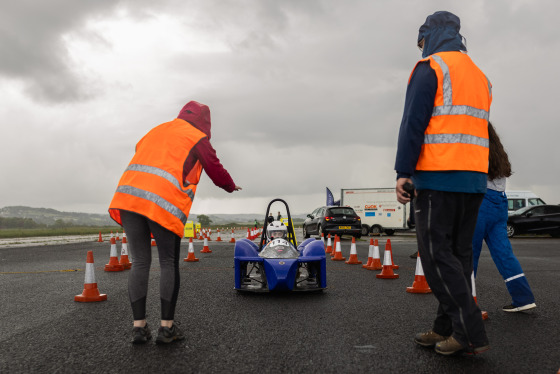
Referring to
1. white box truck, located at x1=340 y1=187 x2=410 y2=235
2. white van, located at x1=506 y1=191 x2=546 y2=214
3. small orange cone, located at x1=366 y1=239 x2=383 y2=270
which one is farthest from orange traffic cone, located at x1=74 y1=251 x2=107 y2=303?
white van, located at x1=506 y1=191 x2=546 y2=214

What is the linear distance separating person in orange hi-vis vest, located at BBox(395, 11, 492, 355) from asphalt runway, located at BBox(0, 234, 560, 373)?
464mm

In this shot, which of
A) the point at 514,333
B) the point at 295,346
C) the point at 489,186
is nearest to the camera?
the point at 295,346

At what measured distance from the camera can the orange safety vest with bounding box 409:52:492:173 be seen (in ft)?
10.1

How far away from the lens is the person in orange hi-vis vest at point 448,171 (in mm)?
3020

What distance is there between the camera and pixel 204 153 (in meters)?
3.96

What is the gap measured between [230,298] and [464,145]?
12.8 feet

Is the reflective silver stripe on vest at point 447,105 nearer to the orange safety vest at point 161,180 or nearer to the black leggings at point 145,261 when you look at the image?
the orange safety vest at point 161,180

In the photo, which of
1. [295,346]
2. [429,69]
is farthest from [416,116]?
[295,346]

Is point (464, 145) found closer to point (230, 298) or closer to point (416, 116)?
point (416, 116)

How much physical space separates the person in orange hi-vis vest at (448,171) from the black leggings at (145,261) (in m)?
1.91

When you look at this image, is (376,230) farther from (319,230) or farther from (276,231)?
(276,231)

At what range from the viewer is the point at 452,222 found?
122 inches

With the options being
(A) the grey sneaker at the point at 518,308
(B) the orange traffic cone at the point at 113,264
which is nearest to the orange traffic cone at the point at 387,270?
(A) the grey sneaker at the point at 518,308

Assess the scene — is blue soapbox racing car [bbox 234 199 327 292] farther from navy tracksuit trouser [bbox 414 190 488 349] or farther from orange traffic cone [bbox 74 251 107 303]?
navy tracksuit trouser [bbox 414 190 488 349]
